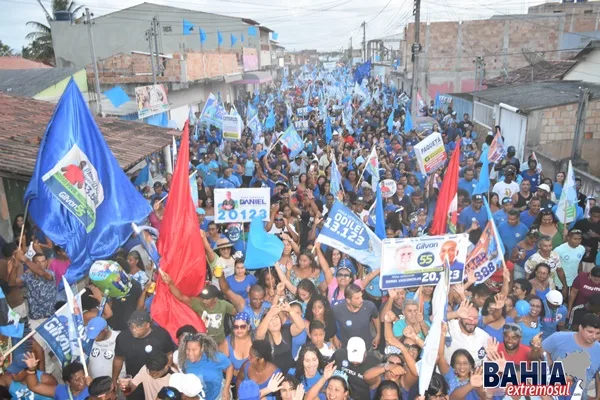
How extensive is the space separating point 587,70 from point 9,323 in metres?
21.3

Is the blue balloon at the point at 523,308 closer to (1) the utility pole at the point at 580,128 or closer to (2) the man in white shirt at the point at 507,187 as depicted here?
(2) the man in white shirt at the point at 507,187

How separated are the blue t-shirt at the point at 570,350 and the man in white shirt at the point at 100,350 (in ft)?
12.4

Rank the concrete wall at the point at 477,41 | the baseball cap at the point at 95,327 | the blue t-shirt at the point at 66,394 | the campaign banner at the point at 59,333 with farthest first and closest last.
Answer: the concrete wall at the point at 477,41 < the baseball cap at the point at 95,327 < the campaign banner at the point at 59,333 < the blue t-shirt at the point at 66,394

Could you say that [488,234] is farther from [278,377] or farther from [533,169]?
[533,169]

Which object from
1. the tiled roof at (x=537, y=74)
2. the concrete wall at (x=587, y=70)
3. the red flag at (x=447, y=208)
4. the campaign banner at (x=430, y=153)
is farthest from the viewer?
the tiled roof at (x=537, y=74)

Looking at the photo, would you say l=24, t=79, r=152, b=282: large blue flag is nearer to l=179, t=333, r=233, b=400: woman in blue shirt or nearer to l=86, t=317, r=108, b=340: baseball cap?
l=86, t=317, r=108, b=340: baseball cap

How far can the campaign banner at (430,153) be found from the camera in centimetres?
959

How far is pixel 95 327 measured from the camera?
4508 mm

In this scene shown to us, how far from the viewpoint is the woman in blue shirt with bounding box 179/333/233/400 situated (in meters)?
4.17

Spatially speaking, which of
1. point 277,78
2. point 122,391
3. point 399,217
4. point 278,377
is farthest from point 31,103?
point 277,78

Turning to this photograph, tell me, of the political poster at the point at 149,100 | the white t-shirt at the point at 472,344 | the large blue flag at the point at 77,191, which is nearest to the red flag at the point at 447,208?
the white t-shirt at the point at 472,344

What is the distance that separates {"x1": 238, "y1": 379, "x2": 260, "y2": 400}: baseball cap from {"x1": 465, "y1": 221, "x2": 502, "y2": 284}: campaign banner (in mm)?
2855

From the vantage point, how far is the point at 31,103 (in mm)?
11633

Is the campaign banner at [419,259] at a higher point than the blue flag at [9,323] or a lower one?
higher
